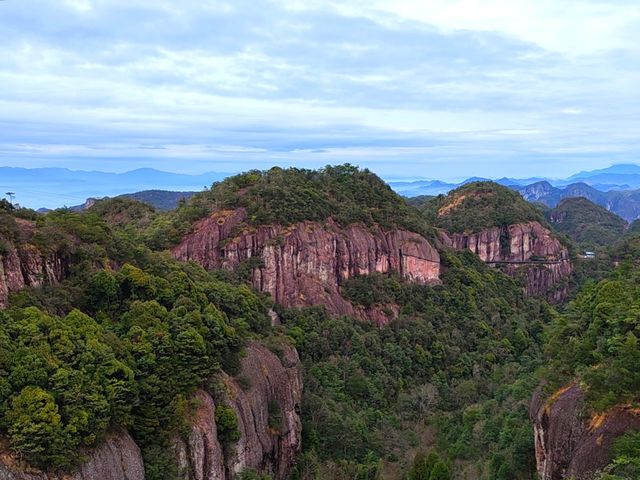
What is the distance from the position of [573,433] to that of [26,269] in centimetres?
2672

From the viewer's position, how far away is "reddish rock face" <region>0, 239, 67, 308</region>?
83.5 feet

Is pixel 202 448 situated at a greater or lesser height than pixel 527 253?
lesser

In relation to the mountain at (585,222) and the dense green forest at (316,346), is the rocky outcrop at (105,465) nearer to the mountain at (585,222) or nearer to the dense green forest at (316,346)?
the dense green forest at (316,346)

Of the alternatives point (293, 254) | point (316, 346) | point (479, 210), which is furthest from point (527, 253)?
point (316, 346)

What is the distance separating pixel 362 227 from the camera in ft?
216

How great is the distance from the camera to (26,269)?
27.3 m

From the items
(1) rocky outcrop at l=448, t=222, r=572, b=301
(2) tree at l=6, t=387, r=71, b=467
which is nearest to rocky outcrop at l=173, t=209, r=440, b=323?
(1) rocky outcrop at l=448, t=222, r=572, b=301

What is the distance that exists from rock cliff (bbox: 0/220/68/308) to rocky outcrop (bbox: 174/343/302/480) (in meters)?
9.81

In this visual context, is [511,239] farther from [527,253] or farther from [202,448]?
[202,448]

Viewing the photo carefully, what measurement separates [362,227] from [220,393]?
39.4 meters

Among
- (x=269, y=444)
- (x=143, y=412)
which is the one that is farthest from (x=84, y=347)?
(x=269, y=444)

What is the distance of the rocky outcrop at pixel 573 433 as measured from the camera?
21.9m

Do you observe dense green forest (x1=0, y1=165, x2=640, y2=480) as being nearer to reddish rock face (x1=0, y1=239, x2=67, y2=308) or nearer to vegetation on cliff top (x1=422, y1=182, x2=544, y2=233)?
reddish rock face (x1=0, y1=239, x2=67, y2=308)

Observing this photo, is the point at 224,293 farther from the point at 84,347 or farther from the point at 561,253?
the point at 561,253
